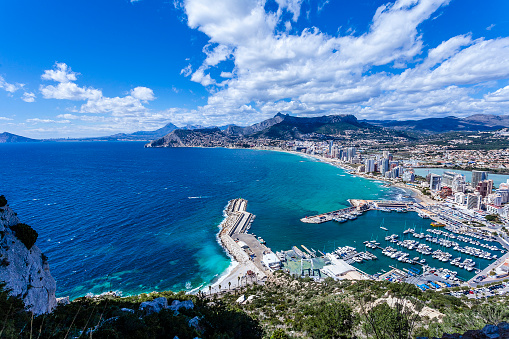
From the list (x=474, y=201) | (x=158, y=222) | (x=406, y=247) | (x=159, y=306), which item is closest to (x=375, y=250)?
(x=406, y=247)

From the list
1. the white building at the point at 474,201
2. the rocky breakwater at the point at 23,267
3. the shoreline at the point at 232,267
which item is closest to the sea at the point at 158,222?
the shoreline at the point at 232,267

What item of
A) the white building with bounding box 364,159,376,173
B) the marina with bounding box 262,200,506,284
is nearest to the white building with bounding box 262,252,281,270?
the marina with bounding box 262,200,506,284

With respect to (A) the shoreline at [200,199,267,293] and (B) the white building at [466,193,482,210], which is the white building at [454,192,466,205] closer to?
(B) the white building at [466,193,482,210]

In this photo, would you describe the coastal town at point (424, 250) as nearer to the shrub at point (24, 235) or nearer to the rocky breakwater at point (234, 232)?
the rocky breakwater at point (234, 232)

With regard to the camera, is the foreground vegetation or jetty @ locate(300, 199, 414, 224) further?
jetty @ locate(300, 199, 414, 224)

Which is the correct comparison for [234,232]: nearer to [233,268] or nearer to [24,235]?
[233,268]
